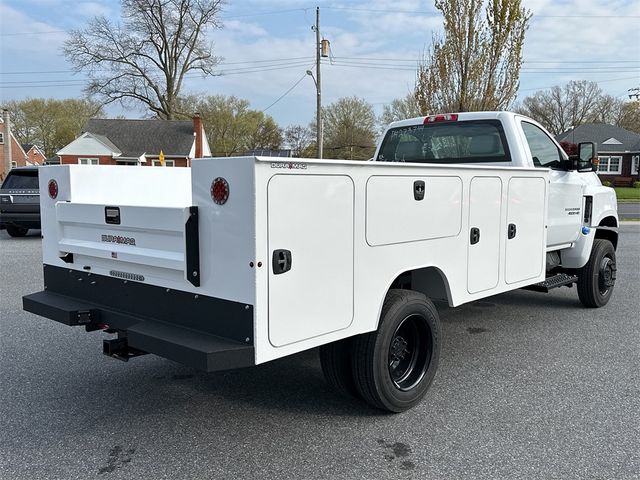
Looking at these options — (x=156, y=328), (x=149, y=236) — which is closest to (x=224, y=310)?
(x=156, y=328)

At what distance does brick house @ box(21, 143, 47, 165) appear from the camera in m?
71.4

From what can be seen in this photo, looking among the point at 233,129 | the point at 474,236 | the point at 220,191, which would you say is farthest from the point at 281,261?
the point at 233,129

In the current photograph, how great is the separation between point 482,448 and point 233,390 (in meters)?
1.86

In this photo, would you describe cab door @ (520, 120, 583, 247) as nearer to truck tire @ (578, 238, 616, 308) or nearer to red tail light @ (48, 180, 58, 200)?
truck tire @ (578, 238, 616, 308)

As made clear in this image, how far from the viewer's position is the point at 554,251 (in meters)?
6.44

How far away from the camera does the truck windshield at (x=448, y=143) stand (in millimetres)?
5824

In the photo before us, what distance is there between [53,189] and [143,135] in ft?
168

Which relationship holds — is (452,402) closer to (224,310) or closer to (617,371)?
(617,371)

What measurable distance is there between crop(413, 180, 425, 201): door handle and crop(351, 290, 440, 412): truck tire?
25.2 inches

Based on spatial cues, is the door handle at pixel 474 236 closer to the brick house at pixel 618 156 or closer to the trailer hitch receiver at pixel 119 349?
the trailer hitch receiver at pixel 119 349

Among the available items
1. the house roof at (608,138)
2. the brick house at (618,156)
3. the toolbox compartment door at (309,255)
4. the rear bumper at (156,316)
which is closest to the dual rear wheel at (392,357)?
the toolbox compartment door at (309,255)

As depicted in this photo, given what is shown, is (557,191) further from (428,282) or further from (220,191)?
(220,191)

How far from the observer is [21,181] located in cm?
1422

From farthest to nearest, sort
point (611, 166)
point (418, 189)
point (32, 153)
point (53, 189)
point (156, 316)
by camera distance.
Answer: point (32, 153)
point (611, 166)
point (53, 189)
point (418, 189)
point (156, 316)
